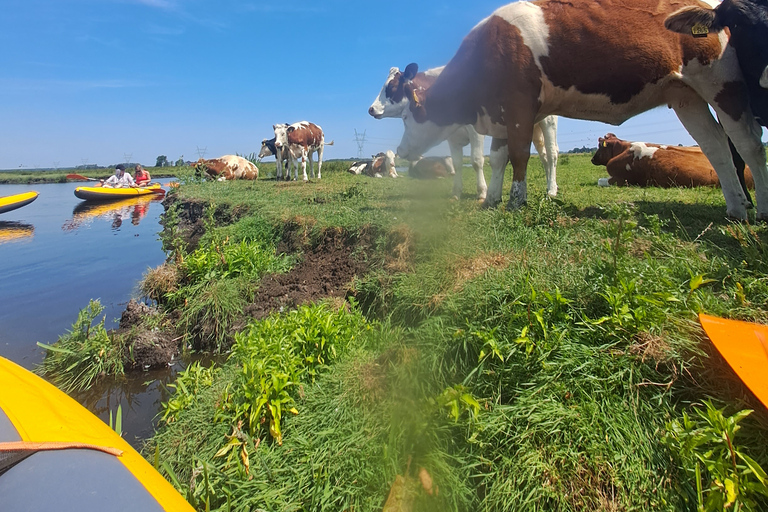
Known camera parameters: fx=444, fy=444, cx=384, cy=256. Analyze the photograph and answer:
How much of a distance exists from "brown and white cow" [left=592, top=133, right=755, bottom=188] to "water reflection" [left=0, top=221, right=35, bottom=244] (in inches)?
593

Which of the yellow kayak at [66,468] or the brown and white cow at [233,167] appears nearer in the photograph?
the yellow kayak at [66,468]

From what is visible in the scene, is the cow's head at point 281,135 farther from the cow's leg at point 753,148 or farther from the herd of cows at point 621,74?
the cow's leg at point 753,148

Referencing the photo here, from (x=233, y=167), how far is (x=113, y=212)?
479cm

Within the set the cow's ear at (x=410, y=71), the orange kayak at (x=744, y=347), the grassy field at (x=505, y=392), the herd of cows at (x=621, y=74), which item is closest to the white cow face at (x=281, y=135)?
the cow's ear at (x=410, y=71)

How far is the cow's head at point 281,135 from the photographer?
50.8ft

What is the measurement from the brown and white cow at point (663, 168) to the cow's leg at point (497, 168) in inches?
144

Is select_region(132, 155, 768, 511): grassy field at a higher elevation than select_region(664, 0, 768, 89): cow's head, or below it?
below

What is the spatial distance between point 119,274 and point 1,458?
→ 6.79 metres

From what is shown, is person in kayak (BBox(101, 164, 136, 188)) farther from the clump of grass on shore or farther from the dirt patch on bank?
the dirt patch on bank

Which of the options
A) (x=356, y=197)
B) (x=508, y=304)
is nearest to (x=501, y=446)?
(x=508, y=304)

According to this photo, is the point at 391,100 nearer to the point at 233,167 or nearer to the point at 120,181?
the point at 233,167

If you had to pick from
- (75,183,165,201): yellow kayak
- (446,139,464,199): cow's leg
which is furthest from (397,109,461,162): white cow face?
(75,183,165,201): yellow kayak

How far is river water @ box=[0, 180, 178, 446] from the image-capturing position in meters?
4.27

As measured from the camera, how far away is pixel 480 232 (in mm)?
4148
